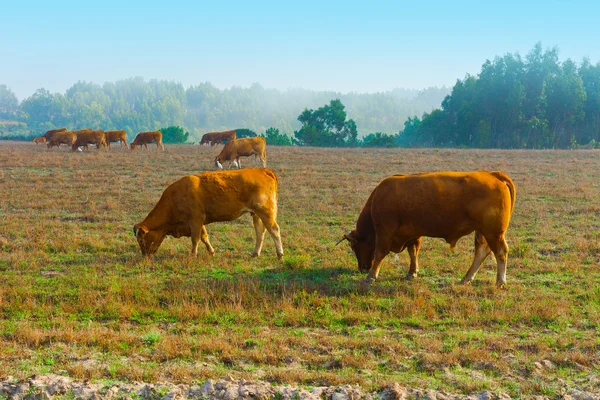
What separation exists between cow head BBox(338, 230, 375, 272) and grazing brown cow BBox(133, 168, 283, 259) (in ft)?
5.74

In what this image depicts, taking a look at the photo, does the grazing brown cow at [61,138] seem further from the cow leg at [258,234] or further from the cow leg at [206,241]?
the cow leg at [258,234]

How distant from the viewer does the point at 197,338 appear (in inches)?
257

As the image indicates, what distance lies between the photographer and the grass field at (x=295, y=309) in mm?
5719

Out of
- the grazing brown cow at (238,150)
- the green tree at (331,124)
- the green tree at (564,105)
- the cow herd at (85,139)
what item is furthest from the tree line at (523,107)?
the grazing brown cow at (238,150)

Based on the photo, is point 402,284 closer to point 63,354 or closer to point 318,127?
point 63,354

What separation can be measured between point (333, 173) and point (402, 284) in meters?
18.4

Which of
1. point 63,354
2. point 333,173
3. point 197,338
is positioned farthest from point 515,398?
point 333,173

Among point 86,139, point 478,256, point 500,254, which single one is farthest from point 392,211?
Answer: point 86,139

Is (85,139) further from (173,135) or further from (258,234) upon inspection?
(173,135)

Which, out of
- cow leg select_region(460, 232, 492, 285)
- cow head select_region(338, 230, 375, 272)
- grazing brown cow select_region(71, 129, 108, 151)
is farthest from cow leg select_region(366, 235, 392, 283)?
grazing brown cow select_region(71, 129, 108, 151)

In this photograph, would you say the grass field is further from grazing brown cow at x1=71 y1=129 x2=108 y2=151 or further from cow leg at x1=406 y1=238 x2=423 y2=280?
grazing brown cow at x1=71 y1=129 x2=108 y2=151

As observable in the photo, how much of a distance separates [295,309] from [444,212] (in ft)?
10.5

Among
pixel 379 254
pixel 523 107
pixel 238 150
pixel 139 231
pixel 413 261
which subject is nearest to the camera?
pixel 379 254

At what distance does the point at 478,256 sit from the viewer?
9.31 m
